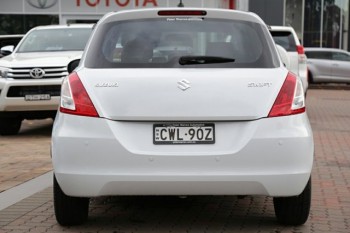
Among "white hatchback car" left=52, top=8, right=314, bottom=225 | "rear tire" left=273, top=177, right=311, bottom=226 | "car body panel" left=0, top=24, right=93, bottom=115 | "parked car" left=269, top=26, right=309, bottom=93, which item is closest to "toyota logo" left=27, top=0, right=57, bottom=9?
"parked car" left=269, top=26, right=309, bottom=93

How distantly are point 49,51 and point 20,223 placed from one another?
23.0 ft

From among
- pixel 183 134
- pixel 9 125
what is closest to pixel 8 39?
pixel 9 125

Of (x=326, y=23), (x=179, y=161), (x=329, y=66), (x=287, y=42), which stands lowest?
(x=329, y=66)

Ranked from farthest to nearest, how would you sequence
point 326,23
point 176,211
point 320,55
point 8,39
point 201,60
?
point 326,23 < point 320,55 < point 8,39 < point 176,211 < point 201,60

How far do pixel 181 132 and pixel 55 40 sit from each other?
8.29m

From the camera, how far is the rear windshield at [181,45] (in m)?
4.96

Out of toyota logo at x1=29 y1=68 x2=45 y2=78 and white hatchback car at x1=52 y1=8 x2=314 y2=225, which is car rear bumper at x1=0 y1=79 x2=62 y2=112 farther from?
white hatchback car at x1=52 y1=8 x2=314 y2=225

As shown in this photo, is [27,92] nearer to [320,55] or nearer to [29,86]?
[29,86]

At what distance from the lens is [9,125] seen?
11750 mm

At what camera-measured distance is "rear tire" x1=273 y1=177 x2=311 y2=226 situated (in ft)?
16.7

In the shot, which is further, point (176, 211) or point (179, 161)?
point (176, 211)

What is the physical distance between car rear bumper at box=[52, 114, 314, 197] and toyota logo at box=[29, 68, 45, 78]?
6.43 meters

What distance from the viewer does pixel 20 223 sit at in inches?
215

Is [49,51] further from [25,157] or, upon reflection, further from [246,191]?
[246,191]
